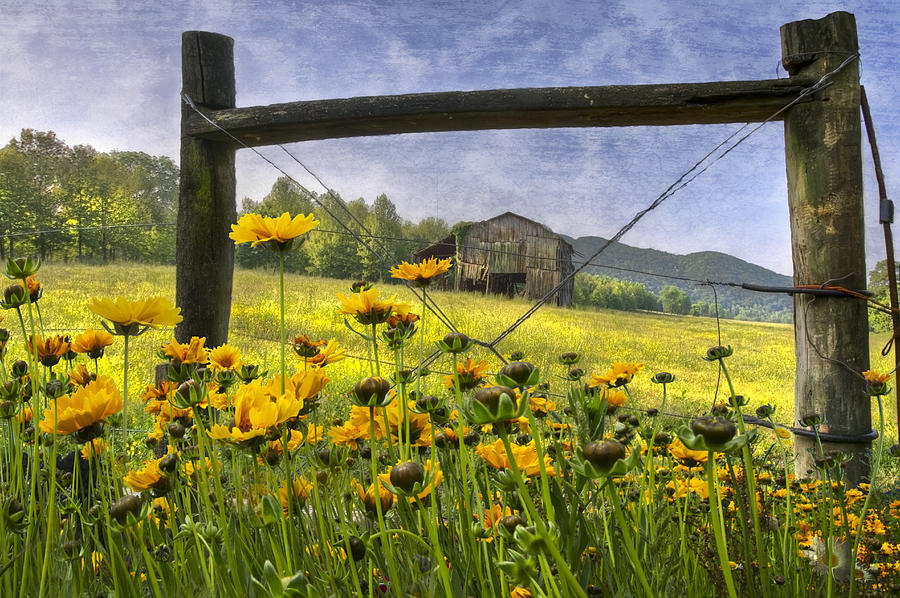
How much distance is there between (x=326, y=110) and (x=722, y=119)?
4.50 ft

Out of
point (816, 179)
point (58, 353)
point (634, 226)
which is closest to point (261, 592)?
point (58, 353)

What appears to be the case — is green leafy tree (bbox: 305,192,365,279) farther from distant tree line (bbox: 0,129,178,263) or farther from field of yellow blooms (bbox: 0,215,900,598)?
distant tree line (bbox: 0,129,178,263)

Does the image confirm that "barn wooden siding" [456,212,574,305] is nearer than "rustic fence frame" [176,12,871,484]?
No

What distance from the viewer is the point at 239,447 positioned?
24.2 inches

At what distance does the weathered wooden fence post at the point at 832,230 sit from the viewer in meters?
1.98

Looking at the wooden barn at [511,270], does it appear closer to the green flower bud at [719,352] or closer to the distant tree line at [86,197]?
the green flower bud at [719,352]

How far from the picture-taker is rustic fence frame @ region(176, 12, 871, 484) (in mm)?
1985

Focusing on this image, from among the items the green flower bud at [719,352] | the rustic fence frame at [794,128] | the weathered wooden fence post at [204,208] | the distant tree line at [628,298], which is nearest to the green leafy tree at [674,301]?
the distant tree line at [628,298]

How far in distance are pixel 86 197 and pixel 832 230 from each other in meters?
20.2

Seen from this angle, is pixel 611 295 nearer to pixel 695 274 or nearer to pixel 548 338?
pixel 548 338

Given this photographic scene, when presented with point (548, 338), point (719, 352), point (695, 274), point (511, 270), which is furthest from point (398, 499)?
point (548, 338)

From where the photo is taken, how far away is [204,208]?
Answer: 235 centimetres

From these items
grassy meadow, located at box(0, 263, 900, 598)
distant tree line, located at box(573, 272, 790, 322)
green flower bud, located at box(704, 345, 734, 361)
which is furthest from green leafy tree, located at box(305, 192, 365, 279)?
green flower bud, located at box(704, 345, 734, 361)

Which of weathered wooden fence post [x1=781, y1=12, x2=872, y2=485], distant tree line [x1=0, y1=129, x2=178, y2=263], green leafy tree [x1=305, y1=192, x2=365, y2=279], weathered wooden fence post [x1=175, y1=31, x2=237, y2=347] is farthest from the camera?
distant tree line [x1=0, y1=129, x2=178, y2=263]
